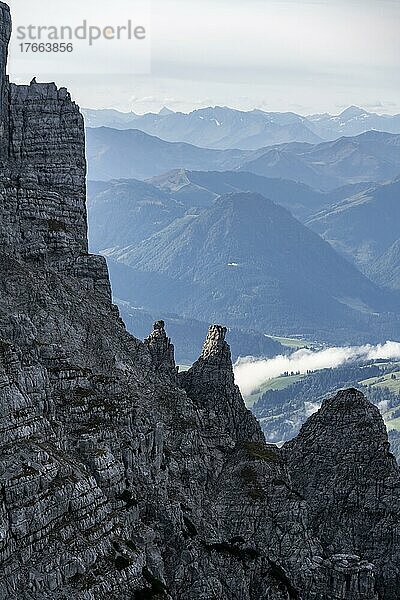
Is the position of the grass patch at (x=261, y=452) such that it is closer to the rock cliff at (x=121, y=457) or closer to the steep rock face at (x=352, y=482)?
the rock cliff at (x=121, y=457)

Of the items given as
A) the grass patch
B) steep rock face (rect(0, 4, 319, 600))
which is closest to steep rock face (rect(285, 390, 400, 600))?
the grass patch

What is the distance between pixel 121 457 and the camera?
94.6 m

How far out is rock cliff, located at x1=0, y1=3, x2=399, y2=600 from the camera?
7831 cm

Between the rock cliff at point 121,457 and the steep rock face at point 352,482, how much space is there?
0.70 ft

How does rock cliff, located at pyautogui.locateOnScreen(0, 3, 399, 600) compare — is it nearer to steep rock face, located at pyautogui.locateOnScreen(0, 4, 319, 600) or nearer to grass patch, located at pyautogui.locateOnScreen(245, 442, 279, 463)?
steep rock face, located at pyautogui.locateOnScreen(0, 4, 319, 600)

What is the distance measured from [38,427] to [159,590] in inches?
673

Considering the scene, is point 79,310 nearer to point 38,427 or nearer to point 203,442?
point 203,442

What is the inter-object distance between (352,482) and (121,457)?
43111 mm

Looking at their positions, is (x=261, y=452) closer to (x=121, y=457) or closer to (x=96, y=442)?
(x=121, y=457)

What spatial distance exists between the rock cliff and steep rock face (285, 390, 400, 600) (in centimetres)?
21

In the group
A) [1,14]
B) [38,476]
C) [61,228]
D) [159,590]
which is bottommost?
[159,590]

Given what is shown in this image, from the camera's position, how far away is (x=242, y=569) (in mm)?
99312

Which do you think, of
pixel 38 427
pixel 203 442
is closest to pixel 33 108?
pixel 203 442

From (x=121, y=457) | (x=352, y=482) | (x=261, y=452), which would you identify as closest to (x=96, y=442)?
(x=121, y=457)
